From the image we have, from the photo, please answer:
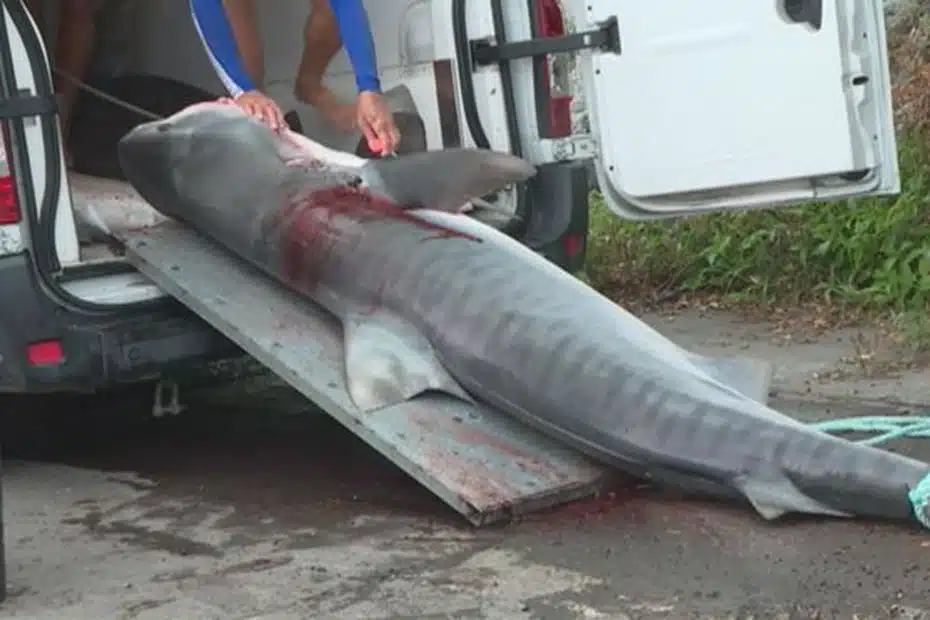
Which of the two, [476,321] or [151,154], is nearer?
[476,321]

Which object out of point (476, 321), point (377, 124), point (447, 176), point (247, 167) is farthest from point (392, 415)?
point (377, 124)

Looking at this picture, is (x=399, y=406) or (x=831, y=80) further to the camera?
(x=831, y=80)

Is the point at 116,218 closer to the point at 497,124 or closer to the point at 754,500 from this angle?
the point at 497,124

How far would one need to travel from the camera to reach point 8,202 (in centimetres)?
541

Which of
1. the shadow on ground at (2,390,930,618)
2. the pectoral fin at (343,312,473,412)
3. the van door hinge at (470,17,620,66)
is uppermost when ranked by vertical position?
the van door hinge at (470,17,620,66)

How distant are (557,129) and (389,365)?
1.41m

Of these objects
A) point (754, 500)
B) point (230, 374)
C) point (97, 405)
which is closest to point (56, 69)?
point (97, 405)

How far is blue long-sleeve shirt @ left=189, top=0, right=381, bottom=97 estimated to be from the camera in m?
6.19

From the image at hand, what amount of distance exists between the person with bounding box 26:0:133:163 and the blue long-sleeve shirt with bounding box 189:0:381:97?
5.94ft

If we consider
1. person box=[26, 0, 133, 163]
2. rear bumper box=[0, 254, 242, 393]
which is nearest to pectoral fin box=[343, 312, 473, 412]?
rear bumper box=[0, 254, 242, 393]

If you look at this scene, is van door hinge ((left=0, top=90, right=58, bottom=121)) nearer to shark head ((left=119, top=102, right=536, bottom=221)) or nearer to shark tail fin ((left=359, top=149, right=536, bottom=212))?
shark head ((left=119, top=102, right=536, bottom=221))

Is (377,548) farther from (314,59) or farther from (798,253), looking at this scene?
(798,253)

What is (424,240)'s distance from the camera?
5.47 metres

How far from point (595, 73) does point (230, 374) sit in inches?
62.7
